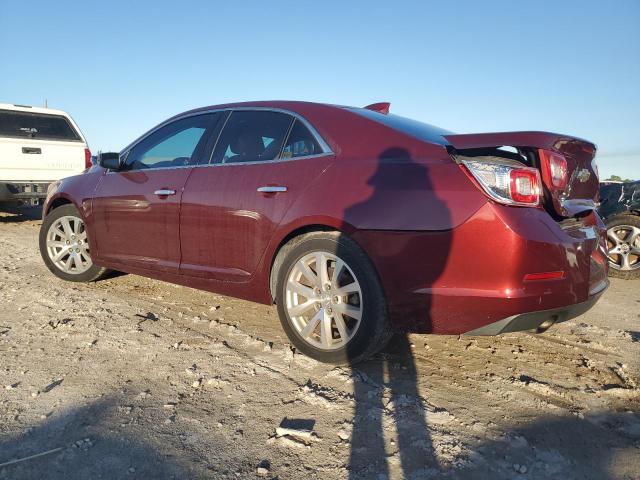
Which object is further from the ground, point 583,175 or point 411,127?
point 411,127

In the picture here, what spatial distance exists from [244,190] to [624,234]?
513 cm

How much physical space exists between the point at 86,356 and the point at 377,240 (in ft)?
6.17

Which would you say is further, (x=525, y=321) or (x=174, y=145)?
(x=174, y=145)

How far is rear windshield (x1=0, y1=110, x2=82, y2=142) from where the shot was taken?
8.05m

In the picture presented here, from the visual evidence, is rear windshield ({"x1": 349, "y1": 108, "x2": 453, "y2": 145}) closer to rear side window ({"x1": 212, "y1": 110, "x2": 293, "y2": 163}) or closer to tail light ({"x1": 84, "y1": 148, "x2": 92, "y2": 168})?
rear side window ({"x1": 212, "y1": 110, "x2": 293, "y2": 163})

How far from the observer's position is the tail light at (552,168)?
8.20ft

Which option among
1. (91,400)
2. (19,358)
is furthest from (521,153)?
(19,358)

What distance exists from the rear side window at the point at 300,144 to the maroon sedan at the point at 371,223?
1cm

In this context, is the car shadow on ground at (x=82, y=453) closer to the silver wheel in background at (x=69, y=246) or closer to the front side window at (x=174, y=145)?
the front side window at (x=174, y=145)

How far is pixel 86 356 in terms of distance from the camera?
290 centimetres

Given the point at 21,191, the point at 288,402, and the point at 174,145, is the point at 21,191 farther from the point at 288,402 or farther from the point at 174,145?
the point at 288,402

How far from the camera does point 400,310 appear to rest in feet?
8.47

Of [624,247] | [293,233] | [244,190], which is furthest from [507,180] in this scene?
[624,247]

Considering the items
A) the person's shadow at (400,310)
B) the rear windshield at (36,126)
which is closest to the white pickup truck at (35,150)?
the rear windshield at (36,126)
